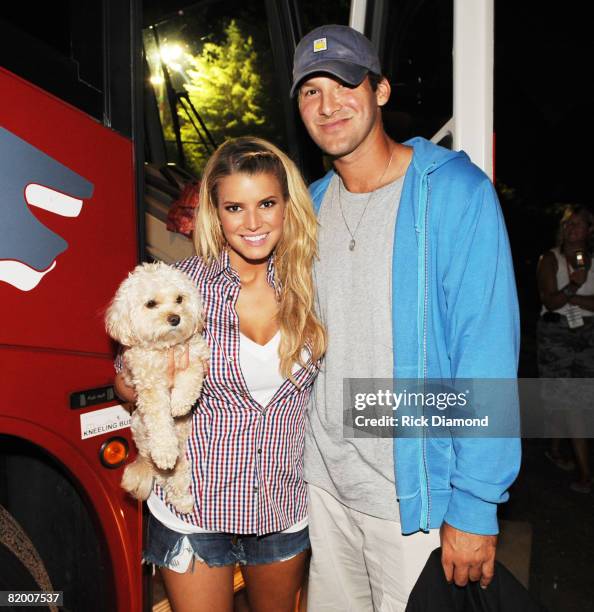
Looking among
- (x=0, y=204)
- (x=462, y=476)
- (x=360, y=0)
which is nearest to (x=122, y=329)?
(x=0, y=204)

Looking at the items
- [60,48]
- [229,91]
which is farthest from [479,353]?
[229,91]

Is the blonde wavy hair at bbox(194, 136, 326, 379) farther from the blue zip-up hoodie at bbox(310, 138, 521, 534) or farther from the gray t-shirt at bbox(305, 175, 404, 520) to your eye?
the blue zip-up hoodie at bbox(310, 138, 521, 534)

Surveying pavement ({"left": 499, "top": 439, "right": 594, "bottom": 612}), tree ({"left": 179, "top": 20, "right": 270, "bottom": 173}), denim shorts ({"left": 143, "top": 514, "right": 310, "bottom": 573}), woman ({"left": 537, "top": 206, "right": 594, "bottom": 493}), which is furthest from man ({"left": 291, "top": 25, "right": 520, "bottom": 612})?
tree ({"left": 179, "top": 20, "right": 270, "bottom": 173})

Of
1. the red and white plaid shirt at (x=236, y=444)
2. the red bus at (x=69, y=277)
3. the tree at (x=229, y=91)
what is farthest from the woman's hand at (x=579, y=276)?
the tree at (x=229, y=91)

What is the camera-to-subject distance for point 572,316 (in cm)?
523

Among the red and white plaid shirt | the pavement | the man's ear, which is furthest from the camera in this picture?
the pavement

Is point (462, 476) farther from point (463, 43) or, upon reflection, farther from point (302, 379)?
point (463, 43)

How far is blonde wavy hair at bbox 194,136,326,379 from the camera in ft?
6.72

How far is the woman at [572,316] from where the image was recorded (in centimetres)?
520

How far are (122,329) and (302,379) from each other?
683mm

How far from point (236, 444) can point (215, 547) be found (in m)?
0.42

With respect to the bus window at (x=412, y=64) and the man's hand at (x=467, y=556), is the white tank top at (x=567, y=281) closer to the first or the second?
the bus window at (x=412, y=64)

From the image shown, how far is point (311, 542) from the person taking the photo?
7.30ft

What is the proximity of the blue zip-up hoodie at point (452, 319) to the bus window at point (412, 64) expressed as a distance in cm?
88
